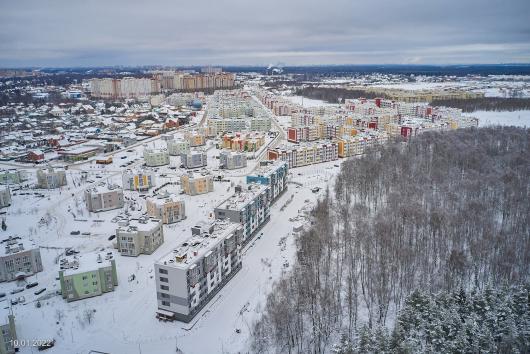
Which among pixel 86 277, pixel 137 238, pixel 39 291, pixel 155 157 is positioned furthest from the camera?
pixel 155 157

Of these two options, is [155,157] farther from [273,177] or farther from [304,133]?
[304,133]

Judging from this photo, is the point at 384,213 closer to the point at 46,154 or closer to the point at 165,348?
the point at 165,348

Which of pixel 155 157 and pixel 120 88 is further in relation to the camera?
pixel 120 88

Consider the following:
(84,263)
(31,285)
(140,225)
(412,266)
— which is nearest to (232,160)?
(140,225)

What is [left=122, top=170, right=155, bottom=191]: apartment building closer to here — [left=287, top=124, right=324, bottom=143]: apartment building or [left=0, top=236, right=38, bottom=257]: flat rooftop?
[left=0, top=236, right=38, bottom=257]: flat rooftop

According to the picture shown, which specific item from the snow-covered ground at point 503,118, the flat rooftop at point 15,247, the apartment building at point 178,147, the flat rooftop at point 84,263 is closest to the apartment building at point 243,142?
the apartment building at point 178,147

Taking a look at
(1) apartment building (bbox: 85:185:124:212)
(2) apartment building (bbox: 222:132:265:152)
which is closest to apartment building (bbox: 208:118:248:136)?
(2) apartment building (bbox: 222:132:265:152)
